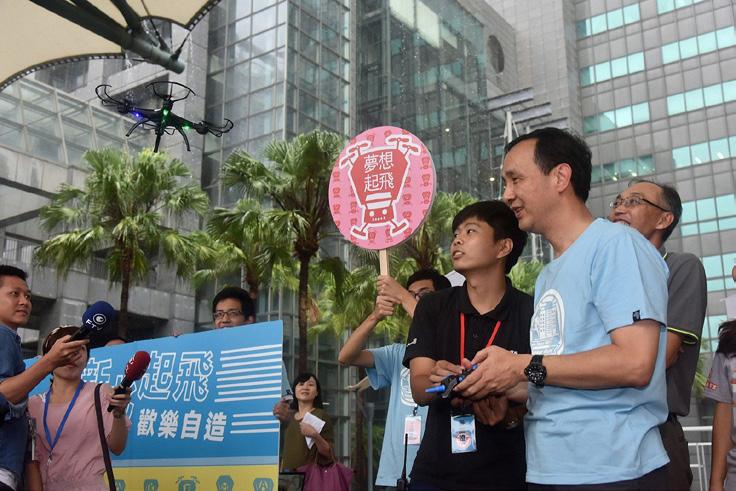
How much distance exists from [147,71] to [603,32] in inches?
1272

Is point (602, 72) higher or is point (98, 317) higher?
point (602, 72)

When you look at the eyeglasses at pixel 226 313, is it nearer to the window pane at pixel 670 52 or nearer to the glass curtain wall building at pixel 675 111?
the glass curtain wall building at pixel 675 111

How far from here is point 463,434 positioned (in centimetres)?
233

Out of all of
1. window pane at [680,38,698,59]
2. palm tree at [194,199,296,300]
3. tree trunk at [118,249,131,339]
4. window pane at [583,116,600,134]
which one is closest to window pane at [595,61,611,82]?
window pane at [583,116,600,134]

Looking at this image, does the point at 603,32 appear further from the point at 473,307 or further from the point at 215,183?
the point at 473,307

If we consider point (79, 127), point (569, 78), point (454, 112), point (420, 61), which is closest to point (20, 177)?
point (79, 127)

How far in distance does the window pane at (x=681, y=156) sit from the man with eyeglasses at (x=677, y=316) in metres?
43.2

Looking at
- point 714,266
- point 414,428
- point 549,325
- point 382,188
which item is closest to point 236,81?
point 382,188

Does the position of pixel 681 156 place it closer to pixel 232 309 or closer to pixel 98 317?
pixel 232 309

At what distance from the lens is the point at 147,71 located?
2898cm

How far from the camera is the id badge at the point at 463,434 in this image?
2316mm

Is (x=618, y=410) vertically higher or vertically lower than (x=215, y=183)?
lower

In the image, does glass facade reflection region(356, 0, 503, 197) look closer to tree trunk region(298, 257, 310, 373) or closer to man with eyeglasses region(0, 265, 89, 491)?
tree trunk region(298, 257, 310, 373)

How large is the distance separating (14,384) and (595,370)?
265cm
